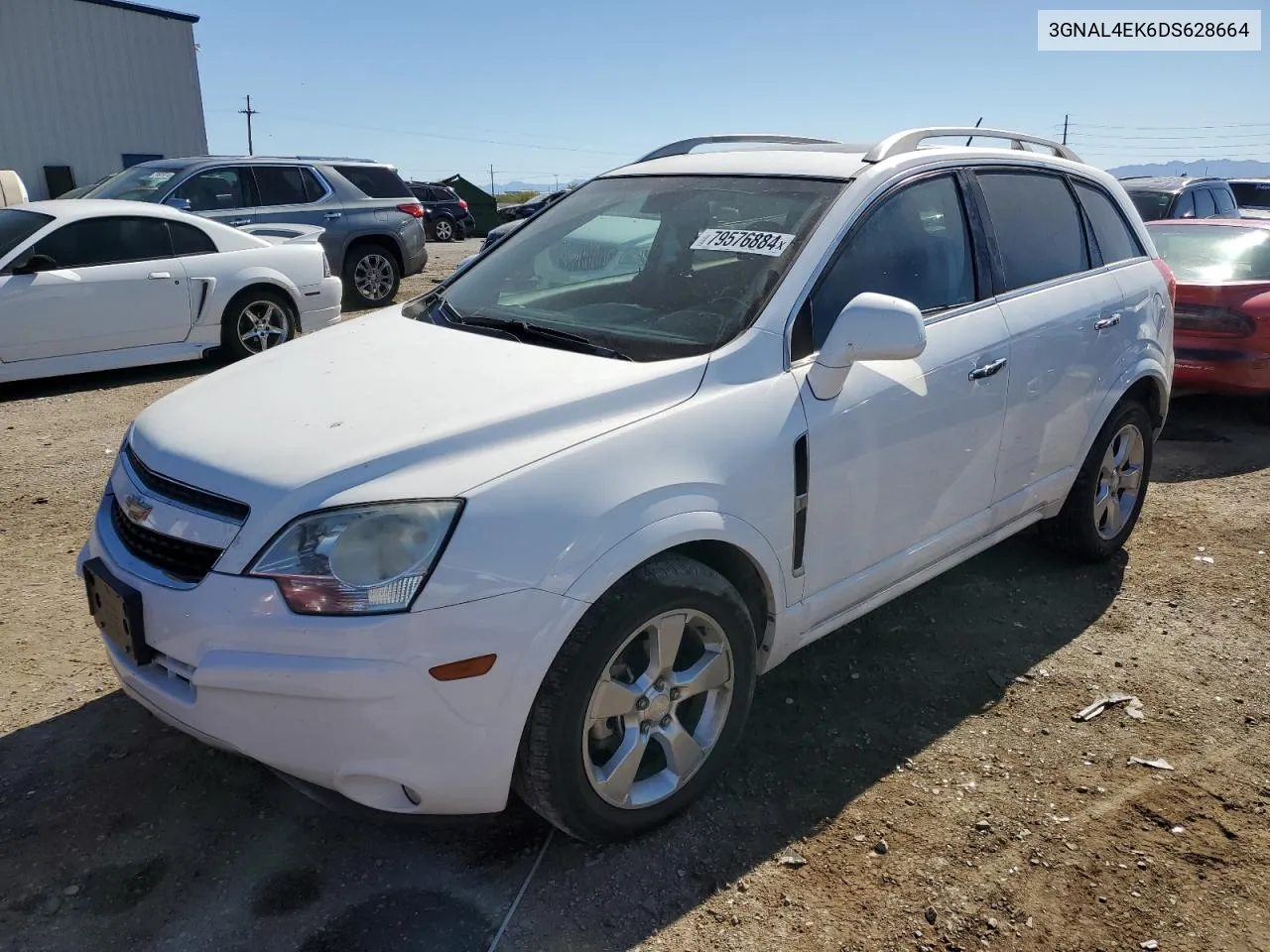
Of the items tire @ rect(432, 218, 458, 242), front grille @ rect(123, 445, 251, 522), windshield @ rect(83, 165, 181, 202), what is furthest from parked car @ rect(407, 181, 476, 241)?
front grille @ rect(123, 445, 251, 522)

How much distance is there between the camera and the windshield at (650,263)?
290 cm

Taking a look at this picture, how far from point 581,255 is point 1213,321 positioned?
5136mm

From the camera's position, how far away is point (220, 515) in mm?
2299

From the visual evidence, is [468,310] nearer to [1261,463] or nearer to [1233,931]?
[1233,931]

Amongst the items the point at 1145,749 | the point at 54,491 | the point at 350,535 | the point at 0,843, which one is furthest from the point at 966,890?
the point at 54,491

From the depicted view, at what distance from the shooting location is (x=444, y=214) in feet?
93.8

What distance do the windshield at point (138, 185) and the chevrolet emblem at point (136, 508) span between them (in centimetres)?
858

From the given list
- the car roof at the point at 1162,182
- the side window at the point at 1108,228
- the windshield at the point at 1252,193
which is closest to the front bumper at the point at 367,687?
the side window at the point at 1108,228

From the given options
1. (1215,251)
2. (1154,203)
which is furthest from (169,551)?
(1154,203)

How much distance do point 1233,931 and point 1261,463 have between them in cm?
474

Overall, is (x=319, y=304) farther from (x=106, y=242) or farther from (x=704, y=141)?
(x=704, y=141)

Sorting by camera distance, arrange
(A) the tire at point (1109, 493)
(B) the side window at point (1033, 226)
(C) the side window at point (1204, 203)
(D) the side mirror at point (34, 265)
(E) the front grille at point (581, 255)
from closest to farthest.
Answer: (E) the front grille at point (581, 255)
(B) the side window at point (1033, 226)
(A) the tire at point (1109, 493)
(D) the side mirror at point (34, 265)
(C) the side window at point (1204, 203)

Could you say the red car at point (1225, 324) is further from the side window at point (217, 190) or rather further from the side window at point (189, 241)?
the side window at point (217, 190)

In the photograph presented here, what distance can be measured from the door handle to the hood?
1.17m
